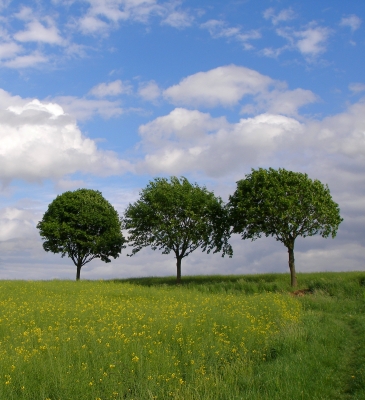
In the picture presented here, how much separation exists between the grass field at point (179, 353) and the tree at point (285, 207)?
709 inches

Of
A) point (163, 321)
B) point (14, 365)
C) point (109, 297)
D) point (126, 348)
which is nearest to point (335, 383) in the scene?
point (126, 348)

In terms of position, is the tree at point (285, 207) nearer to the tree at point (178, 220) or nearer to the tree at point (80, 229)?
the tree at point (178, 220)

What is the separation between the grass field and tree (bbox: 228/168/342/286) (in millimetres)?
18007

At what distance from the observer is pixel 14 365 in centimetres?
1180

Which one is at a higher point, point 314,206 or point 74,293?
point 314,206

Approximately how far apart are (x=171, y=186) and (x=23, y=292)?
22683 millimetres

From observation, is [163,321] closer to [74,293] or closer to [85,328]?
[85,328]

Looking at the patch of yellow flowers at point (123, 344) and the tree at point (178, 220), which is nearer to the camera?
the patch of yellow flowers at point (123, 344)

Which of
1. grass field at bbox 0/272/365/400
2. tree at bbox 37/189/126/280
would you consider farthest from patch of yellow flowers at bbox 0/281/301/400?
tree at bbox 37/189/126/280

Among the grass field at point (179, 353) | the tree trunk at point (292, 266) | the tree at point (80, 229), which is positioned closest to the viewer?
the grass field at point (179, 353)

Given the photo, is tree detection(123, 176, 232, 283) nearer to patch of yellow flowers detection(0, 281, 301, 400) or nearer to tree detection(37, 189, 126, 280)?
tree detection(37, 189, 126, 280)

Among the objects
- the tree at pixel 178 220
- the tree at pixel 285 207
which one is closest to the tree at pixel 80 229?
the tree at pixel 178 220

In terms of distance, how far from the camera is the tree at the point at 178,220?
4678cm

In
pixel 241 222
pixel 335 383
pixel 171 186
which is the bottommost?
pixel 335 383
